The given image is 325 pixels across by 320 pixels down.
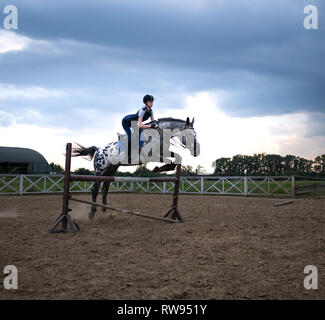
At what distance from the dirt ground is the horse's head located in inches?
65.9

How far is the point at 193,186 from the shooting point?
19.7 m

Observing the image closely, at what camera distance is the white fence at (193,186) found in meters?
17.2

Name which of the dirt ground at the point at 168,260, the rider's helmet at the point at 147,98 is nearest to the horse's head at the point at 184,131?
the rider's helmet at the point at 147,98

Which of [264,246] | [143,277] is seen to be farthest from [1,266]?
[264,246]

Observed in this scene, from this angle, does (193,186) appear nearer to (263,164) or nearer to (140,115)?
(140,115)

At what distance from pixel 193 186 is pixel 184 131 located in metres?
13.9

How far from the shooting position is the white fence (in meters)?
17.2

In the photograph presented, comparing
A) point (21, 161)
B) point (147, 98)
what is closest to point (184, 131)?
point (147, 98)

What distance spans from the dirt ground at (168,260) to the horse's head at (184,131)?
1.67 metres

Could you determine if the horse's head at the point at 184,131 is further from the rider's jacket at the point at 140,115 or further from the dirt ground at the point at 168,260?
the dirt ground at the point at 168,260

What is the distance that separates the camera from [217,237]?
16.2ft

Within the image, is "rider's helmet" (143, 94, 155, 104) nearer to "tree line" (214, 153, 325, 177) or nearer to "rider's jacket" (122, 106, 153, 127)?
"rider's jacket" (122, 106, 153, 127)
